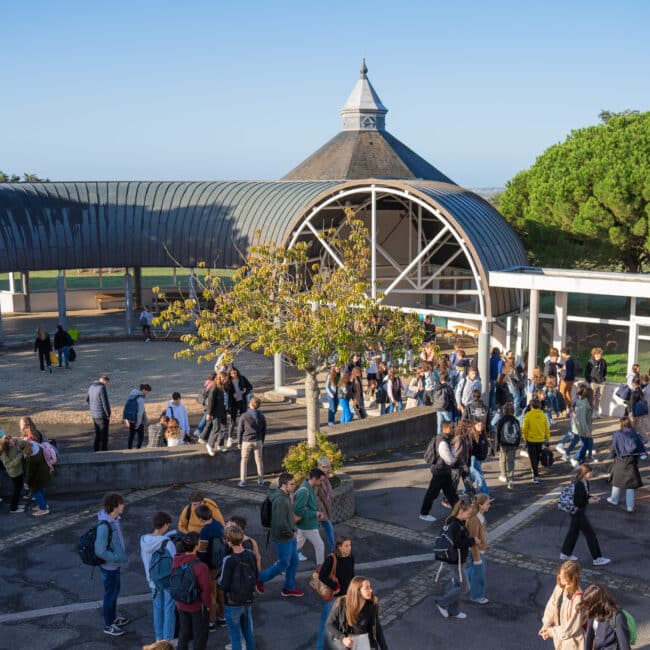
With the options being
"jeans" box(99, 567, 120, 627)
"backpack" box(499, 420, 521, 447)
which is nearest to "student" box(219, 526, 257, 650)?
"jeans" box(99, 567, 120, 627)

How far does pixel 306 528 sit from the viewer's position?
10.6 meters

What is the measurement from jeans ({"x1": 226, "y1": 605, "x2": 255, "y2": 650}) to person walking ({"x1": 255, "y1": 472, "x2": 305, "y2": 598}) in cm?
111

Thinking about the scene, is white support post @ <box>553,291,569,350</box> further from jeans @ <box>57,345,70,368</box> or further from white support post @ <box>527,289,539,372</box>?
jeans @ <box>57,345,70,368</box>

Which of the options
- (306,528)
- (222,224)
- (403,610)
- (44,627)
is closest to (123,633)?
(44,627)

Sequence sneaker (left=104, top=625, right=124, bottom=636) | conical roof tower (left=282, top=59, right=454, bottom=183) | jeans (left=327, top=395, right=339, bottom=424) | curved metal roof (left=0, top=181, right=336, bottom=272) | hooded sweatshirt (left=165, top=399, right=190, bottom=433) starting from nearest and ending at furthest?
sneaker (left=104, top=625, right=124, bottom=636) → hooded sweatshirt (left=165, top=399, right=190, bottom=433) → jeans (left=327, top=395, right=339, bottom=424) → curved metal roof (left=0, top=181, right=336, bottom=272) → conical roof tower (left=282, top=59, right=454, bottom=183)

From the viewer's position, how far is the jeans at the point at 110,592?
9.23m

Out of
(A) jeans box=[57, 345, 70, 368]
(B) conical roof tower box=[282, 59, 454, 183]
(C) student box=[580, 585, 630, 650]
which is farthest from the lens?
(B) conical roof tower box=[282, 59, 454, 183]

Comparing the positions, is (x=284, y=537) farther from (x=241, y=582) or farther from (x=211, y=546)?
(x=241, y=582)

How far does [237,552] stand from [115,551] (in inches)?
61.0

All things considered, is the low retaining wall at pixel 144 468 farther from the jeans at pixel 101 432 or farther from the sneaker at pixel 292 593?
the sneaker at pixel 292 593

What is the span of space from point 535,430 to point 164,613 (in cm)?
780

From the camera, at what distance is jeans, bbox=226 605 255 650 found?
8500mm

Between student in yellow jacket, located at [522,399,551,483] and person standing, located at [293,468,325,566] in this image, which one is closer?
person standing, located at [293,468,325,566]

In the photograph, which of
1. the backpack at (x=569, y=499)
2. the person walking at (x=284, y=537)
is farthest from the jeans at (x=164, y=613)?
the backpack at (x=569, y=499)
